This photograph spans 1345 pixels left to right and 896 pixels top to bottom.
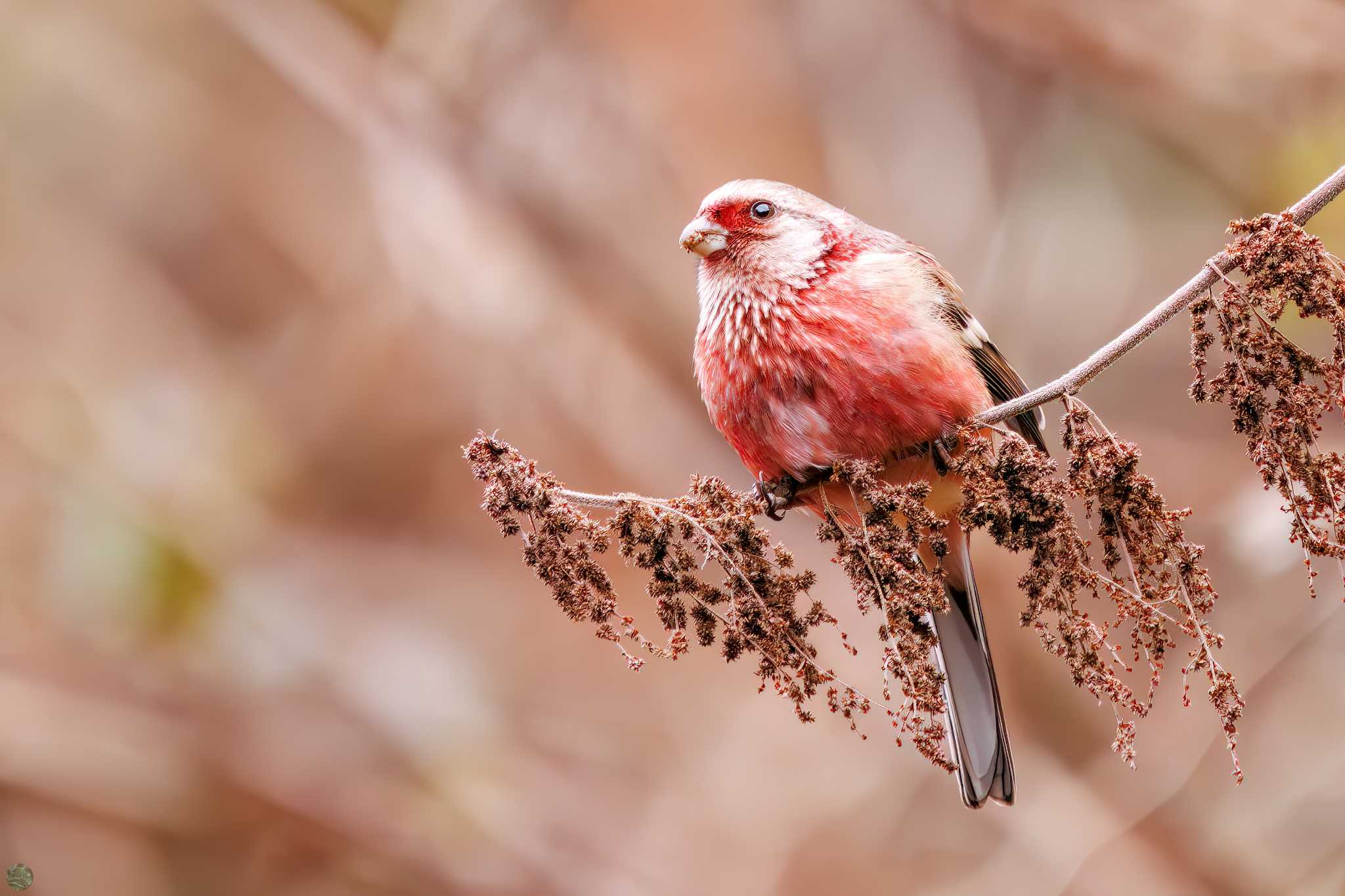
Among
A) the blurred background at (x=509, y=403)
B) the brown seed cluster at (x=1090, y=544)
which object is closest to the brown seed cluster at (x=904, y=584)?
the brown seed cluster at (x=1090, y=544)

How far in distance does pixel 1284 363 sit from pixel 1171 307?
0.23 metres

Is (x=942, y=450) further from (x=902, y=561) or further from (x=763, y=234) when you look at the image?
(x=763, y=234)

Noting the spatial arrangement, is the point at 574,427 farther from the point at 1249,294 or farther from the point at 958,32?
the point at 1249,294

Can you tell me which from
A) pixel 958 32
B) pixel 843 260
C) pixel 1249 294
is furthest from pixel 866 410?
pixel 958 32

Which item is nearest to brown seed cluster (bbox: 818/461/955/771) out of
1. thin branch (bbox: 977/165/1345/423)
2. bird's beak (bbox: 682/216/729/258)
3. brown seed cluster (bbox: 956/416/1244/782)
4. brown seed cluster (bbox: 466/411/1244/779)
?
brown seed cluster (bbox: 466/411/1244/779)

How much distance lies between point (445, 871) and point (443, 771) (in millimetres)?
477

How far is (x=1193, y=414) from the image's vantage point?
5.82 metres

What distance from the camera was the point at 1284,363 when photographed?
7.02 feet

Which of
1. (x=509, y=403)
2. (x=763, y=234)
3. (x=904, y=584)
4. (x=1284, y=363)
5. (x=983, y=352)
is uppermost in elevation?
(x=509, y=403)

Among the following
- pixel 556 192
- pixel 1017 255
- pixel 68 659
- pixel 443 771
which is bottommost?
pixel 443 771

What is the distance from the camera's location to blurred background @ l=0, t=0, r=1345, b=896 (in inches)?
217

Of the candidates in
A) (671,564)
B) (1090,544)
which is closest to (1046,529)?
(1090,544)

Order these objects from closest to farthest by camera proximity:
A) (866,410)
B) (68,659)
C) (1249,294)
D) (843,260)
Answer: (1249,294) < (866,410) < (843,260) < (68,659)

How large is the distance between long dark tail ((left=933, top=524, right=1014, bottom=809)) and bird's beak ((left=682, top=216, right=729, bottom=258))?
1102mm
